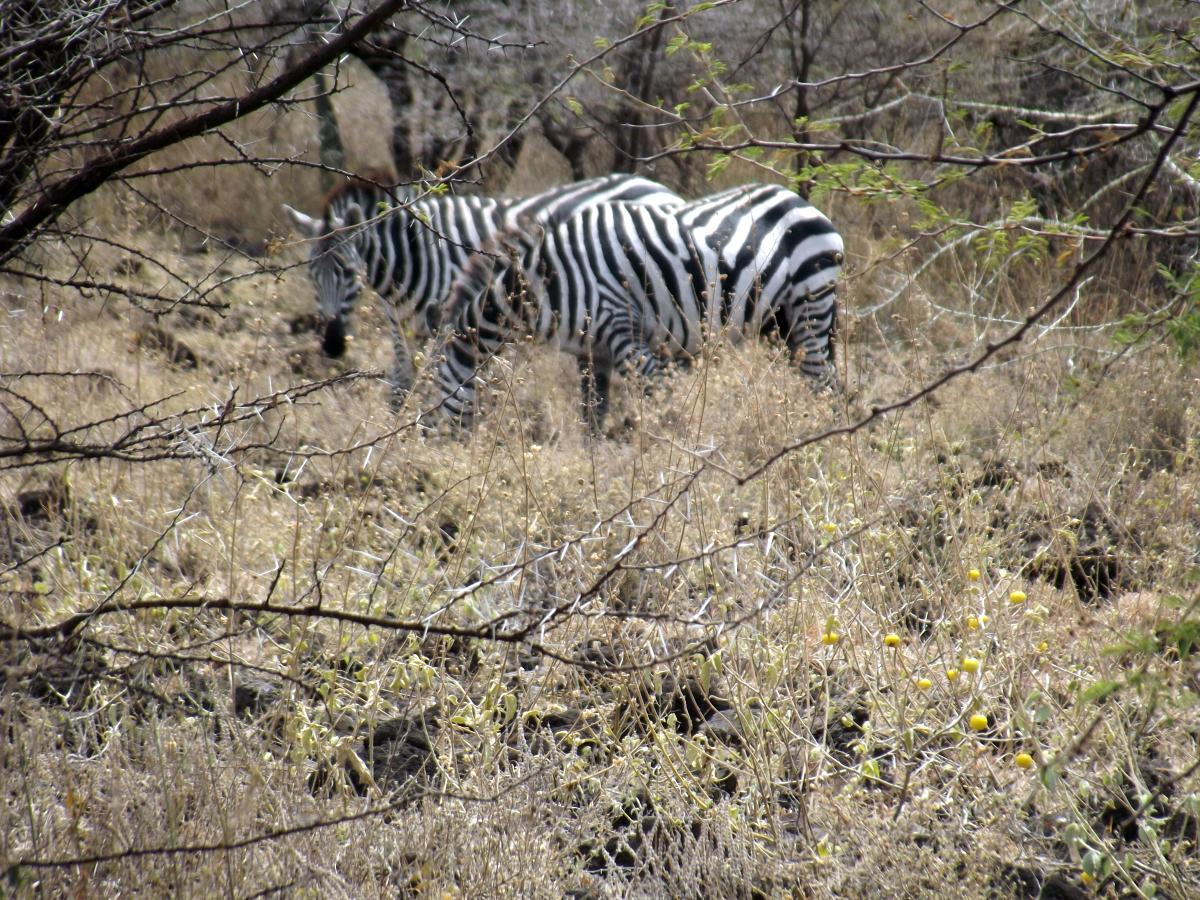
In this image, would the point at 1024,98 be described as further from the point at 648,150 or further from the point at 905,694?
the point at 905,694

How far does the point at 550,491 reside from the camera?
370 centimetres

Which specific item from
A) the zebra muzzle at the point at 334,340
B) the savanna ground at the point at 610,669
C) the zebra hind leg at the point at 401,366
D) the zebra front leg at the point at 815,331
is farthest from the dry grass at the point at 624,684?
the zebra muzzle at the point at 334,340

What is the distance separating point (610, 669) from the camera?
222 centimetres

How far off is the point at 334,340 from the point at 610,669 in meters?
4.87

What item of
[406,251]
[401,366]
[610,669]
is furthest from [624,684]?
[406,251]

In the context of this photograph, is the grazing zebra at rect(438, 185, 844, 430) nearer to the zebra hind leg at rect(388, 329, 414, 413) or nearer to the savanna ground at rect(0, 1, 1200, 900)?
the zebra hind leg at rect(388, 329, 414, 413)

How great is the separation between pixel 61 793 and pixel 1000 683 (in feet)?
7.33

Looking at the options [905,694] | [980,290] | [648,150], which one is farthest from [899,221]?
[905,694]

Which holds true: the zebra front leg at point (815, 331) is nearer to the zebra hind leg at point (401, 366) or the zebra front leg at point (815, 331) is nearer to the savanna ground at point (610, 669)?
the savanna ground at point (610, 669)

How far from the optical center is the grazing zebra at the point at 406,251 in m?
6.51

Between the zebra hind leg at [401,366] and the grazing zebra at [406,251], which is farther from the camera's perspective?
the grazing zebra at [406,251]

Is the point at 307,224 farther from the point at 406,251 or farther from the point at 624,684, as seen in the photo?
the point at 624,684

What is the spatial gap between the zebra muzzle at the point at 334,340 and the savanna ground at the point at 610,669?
6.32ft

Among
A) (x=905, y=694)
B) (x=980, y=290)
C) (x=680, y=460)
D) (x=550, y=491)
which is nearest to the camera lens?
(x=905, y=694)
